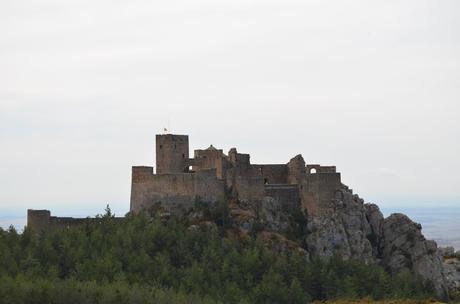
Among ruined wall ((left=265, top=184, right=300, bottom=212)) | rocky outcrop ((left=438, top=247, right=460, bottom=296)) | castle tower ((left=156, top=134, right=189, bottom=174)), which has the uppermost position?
castle tower ((left=156, top=134, right=189, bottom=174))

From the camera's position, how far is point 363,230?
100m

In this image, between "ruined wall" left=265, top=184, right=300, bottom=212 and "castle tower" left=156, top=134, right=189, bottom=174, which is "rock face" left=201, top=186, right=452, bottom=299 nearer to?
"ruined wall" left=265, top=184, right=300, bottom=212

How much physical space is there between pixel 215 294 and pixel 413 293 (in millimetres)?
19803

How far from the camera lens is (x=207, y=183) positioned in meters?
92.1

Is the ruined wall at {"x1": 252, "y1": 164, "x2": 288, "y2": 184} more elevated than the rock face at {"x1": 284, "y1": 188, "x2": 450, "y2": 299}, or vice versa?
the ruined wall at {"x1": 252, "y1": 164, "x2": 288, "y2": 184}

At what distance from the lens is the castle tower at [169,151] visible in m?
93.6

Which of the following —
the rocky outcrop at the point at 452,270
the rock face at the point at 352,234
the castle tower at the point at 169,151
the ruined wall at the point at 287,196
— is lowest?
the rocky outcrop at the point at 452,270

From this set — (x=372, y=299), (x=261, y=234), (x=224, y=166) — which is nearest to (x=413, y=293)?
(x=372, y=299)

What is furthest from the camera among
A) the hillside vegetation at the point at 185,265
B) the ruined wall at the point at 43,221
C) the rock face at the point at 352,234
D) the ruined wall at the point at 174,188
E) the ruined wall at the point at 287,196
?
the ruined wall at the point at 287,196

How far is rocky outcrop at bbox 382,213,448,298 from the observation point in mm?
100250

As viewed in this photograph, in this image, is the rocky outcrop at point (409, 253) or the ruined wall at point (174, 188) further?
the rocky outcrop at point (409, 253)

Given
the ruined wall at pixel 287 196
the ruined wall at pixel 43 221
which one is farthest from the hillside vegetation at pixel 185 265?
the ruined wall at pixel 287 196

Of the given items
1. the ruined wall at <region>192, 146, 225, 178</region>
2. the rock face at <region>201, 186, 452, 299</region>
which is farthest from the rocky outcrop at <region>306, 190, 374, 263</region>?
the ruined wall at <region>192, 146, 225, 178</region>

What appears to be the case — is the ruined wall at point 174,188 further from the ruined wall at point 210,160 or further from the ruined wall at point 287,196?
the ruined wall at point 287,196
